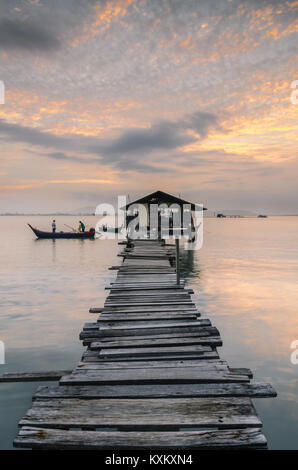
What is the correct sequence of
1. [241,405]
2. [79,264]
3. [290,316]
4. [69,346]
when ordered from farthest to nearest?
1. [79,264]
2. [290,316]
3. [69,346]
4. [241,405]

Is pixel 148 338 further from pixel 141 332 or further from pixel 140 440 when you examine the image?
pixel 140 440

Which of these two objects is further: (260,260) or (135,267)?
(260,260)

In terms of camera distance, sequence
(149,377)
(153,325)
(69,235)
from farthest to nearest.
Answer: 1. (69,235)
2. (153,325)
3. (149,377)

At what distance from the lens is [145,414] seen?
433cm

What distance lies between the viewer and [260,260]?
35.1m

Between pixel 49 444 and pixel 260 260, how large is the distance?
33.9 metres

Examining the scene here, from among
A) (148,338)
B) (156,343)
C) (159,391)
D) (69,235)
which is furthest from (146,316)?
(69,235)

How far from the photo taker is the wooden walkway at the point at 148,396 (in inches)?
154

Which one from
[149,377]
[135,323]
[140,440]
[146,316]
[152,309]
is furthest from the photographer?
[152,309]

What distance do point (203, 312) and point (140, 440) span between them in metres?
12.0

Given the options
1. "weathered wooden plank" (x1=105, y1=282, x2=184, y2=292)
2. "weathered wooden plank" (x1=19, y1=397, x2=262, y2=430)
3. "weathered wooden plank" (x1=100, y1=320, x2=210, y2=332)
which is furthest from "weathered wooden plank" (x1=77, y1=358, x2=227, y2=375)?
"weathered wooden plank" (x1=105, y1=282, x2=184, y2=292)
